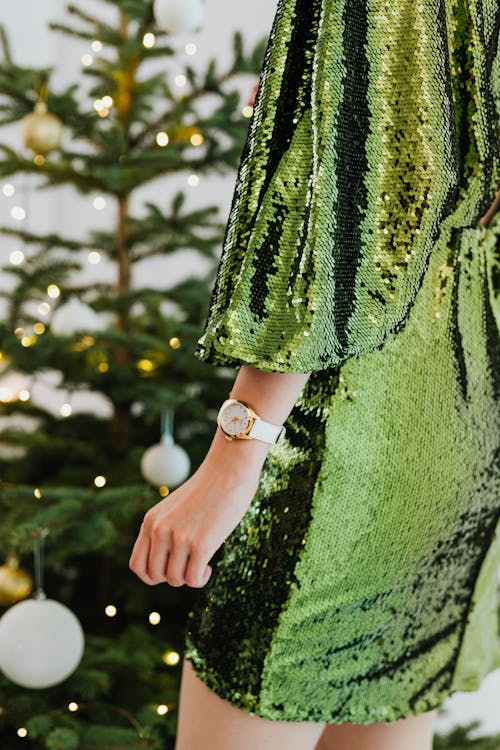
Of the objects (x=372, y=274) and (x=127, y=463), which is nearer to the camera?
(x=372, y=274)

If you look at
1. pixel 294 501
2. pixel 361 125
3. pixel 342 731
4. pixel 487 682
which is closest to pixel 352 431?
pixel 294 501

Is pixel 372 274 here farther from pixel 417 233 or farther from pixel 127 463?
pixel 127 463

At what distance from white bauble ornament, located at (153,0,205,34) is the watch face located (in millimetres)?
1138

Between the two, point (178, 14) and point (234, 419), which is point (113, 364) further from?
point (234, 419)

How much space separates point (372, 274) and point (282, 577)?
0.75 feet

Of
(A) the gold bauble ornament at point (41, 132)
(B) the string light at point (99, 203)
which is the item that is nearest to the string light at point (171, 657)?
(A) the gold bauble ornament at point (41, 132)

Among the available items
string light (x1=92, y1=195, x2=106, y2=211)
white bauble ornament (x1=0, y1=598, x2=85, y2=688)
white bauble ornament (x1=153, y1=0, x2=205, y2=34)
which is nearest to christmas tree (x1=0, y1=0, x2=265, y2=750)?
white bauble ornament (x1=153, y1=0, x2=205, y2=34)

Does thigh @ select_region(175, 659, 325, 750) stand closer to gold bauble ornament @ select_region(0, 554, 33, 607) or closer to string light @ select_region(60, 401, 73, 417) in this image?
gold bauble ornament @ select_region(0, 554, 33, 607)

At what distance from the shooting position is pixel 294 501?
578mm

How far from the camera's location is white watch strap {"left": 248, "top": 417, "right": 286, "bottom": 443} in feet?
1.60

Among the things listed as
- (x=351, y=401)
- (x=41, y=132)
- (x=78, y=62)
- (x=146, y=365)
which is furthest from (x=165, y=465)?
(x=78, y=62)

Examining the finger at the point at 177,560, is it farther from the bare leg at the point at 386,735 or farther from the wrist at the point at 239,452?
the bare leg at the point at 386,735

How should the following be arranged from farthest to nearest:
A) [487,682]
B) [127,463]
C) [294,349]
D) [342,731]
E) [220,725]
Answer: [487,682]
[127,463]
[342,731]
[220,725]
[294,349]

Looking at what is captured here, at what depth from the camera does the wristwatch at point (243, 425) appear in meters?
0.49
